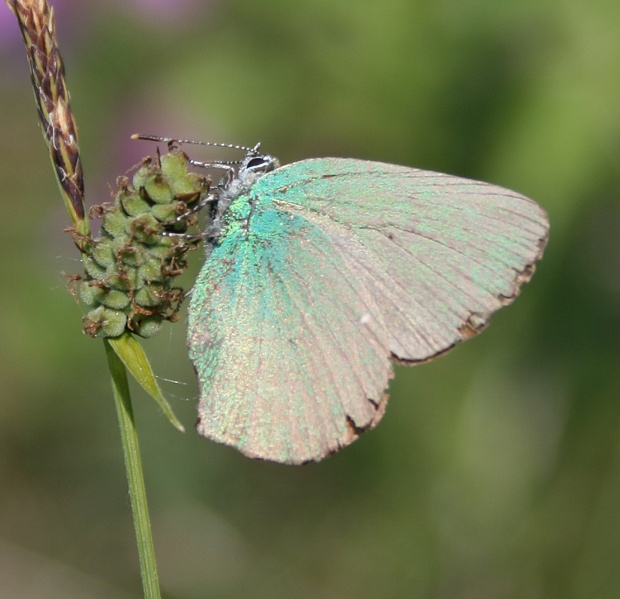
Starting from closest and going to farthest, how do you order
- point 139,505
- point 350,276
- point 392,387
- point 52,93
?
1. point 139,505
2. point 52,93
3. point 350,276
4. point 392,387

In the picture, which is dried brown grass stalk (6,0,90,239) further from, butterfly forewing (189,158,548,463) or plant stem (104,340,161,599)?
butterfly forewing (189,158,548,463)

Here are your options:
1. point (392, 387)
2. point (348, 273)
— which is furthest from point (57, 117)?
point (392, 387)

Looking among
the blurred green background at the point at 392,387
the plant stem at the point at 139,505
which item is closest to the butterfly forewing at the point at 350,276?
the plant stem at the point at 139,505

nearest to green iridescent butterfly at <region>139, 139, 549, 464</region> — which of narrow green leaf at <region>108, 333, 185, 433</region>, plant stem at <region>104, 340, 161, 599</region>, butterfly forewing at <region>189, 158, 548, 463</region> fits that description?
butterfly forewing at <region>189, 158, 548, 463</region>

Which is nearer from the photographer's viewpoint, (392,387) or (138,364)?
(138,364)

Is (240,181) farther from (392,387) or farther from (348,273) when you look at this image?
(392,387)

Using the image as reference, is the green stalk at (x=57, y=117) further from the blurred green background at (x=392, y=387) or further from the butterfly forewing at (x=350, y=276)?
the blurred green background at (x=392, y=387)
